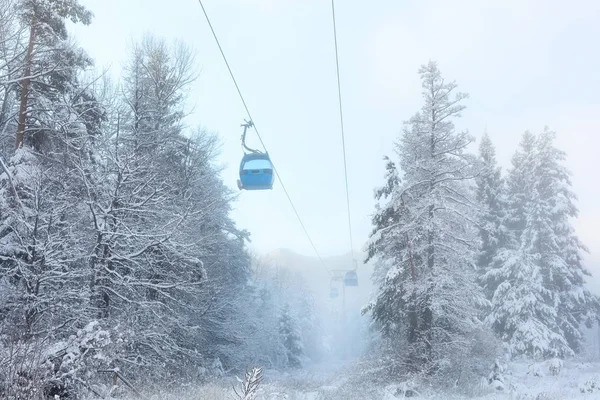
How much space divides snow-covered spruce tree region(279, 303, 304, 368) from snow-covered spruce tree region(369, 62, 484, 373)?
33768 mm

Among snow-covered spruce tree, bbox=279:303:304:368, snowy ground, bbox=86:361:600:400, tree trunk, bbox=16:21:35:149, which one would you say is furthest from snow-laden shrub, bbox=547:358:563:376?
snow-covered spruce tree, bbox=279:303:304:368

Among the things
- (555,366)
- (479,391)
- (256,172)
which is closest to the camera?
(256,172)

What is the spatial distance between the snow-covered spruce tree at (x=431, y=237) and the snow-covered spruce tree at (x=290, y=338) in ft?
111

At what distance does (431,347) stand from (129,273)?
38.6 feet

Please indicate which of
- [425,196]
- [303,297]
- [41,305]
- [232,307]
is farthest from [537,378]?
[303,297]

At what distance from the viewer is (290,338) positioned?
54.2 meters

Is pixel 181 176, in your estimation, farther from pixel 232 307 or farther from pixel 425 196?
pixel 425 196

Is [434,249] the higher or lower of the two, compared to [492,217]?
lower

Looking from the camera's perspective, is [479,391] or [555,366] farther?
[555,366]

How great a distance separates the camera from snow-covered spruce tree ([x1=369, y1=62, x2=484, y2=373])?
18.5m

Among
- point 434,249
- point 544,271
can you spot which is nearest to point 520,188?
point 544,271

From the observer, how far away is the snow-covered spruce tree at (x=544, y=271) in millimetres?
26391

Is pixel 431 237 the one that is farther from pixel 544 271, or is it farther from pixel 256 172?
pixel 544 271

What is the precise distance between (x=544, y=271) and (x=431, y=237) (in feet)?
43.2
